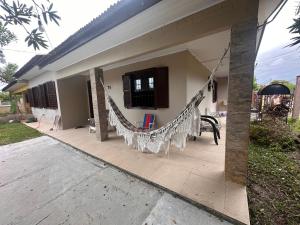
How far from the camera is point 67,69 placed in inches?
172

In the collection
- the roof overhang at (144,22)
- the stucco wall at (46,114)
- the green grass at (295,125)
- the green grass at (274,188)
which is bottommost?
the green grass at (274,188)

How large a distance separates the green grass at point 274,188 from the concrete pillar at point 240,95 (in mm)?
284

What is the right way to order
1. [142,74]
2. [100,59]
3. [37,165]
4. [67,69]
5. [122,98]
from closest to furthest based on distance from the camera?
1. [37,165]
2. [100,59]
3. [142,74]
4. [67,69]
5. [122,98]

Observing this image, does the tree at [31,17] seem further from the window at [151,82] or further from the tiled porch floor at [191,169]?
the window at [151,82]

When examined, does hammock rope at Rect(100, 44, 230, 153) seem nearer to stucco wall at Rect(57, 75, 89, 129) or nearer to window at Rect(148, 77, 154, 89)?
window at Rect(148, 77, 154, 89)

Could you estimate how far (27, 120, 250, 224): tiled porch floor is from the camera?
1.53 m

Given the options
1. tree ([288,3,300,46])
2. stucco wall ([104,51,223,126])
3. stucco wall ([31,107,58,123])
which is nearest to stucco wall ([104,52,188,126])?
stucco wall ([104,51,223,126])

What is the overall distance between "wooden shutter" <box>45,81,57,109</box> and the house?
0.14 feet

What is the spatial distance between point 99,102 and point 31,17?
256 centimetres

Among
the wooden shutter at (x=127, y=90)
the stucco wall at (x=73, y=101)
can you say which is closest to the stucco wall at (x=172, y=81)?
the wooden shutter at (x=127, y=90)

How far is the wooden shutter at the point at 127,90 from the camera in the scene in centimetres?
419

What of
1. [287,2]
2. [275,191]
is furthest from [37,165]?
[287,2]

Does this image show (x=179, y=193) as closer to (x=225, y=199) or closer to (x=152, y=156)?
(x=225, y=199)

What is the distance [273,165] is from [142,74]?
3.44 metres
